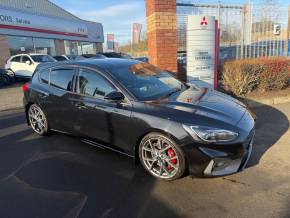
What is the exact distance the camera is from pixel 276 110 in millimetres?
6301

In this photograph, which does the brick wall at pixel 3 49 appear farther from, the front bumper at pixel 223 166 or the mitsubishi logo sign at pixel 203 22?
the front bumper at pixel 223 166

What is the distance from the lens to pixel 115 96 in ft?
12.3

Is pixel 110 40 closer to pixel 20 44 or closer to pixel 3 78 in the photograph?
pixel 20 44

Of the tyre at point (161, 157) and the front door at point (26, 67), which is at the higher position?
the front door at point (26, 67)

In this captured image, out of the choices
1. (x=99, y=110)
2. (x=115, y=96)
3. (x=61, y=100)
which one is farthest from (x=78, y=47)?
(x=115, y=96)

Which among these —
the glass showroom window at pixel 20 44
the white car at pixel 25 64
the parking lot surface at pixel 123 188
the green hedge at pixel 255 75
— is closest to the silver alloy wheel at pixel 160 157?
the parking lot surface at pixel 123 188

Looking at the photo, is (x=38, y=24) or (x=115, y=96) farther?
(x=38, y=24)

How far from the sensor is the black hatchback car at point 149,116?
127 inches

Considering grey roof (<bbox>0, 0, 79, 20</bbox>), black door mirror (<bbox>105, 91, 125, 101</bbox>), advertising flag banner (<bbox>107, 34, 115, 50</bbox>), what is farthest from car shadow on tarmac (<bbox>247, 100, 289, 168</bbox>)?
advertising flag banner (<bbox>107, 34, 115, 50</bbox>)

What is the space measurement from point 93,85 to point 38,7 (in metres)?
26.7

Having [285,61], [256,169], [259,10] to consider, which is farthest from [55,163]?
[259,10]

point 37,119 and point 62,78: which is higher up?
point 62,78

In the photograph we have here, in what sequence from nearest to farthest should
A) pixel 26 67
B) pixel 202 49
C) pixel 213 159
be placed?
pixel 213 159 < pixel 202 49 < pixel 26 67

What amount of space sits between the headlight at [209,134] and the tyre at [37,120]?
3.29 meters
